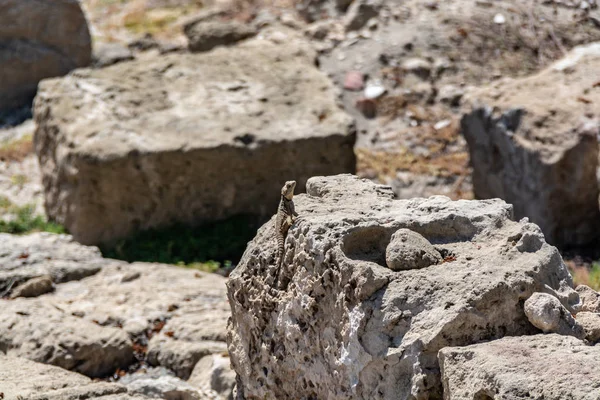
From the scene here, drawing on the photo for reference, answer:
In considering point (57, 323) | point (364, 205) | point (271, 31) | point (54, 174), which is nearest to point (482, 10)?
point (271, 31)

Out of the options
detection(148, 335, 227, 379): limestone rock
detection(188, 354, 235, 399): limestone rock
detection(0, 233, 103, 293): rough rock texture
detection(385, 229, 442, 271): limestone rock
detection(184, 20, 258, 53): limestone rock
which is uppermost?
detection(385, 229, 442, 271): limestone rock

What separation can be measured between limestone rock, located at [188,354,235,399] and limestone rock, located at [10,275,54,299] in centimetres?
201

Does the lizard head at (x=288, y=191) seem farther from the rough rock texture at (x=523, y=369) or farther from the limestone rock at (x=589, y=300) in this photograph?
the limestone rock at (x=589, y=300)

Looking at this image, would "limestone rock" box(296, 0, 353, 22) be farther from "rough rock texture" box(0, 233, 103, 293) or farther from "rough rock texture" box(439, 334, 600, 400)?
"rough rock texture" box(439, 334, 600, 400)

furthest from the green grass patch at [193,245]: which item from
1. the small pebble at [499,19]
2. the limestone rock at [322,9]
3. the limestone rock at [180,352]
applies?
the limestone rock at [322,9]

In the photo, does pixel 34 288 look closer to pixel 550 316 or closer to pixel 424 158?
pixel 550 316

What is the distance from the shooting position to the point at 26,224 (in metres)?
10.3

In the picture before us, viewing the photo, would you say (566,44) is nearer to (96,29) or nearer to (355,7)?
(355,7)

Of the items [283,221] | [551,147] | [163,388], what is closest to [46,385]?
[163,388]

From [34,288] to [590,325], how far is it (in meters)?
5.13

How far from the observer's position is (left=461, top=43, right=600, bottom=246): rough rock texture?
8.56 m

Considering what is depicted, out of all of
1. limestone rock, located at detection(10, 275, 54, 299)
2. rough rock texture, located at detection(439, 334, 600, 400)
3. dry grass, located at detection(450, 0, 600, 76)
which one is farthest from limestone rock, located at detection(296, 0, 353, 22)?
rough rock texture, located at detection(439, 334, 600, 400)

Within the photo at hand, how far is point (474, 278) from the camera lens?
146 inches

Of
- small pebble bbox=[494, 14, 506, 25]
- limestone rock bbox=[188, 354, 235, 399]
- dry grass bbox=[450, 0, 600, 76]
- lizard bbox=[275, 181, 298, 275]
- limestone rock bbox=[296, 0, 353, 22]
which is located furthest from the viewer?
limestone rock bbox=[296, 0, 353, 22]
